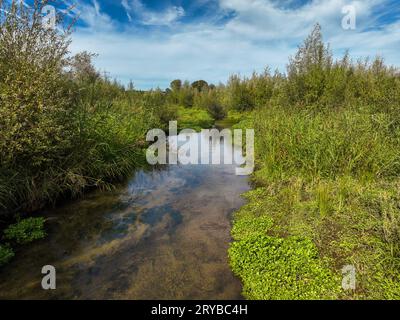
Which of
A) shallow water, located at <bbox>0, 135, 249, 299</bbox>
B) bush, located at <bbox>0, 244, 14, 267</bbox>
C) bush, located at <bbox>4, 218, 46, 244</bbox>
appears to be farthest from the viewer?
bush, located at <bbox>4, 218, 46, 244</bbox>

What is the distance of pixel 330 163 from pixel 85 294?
4866 millimetres

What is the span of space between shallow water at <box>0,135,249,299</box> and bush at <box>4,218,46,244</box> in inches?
6.1

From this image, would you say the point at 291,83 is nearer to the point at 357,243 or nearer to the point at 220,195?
the point at 220,195

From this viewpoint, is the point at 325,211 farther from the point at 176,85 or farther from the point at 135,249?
the point at 176,85

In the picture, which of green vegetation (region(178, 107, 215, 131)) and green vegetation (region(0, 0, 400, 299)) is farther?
green vegetation (region(178, 107, 215, 131))

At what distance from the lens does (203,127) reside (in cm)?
1803

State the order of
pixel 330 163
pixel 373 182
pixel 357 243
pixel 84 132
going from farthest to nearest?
pixel 84 132, pixel 330 163, pixel 373 182, pixel 357 243

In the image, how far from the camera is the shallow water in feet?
10.5
